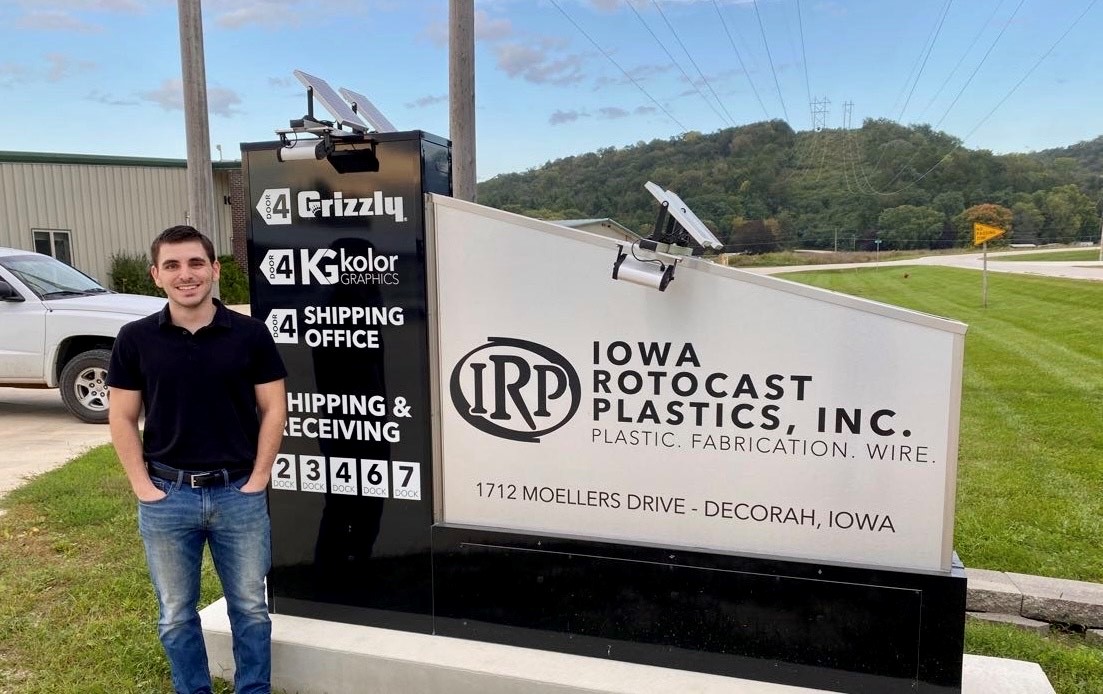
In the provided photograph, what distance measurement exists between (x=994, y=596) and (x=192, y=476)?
12.4ft

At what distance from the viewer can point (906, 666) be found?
8.86ft

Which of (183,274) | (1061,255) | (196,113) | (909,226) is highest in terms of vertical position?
(909,226)

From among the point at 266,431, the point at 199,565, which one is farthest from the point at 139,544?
Answer: the point at 266,431

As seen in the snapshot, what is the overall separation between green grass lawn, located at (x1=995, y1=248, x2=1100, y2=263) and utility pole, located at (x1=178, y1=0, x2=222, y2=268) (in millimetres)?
48420

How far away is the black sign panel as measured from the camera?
3096 mm

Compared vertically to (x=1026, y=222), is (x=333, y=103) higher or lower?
lower

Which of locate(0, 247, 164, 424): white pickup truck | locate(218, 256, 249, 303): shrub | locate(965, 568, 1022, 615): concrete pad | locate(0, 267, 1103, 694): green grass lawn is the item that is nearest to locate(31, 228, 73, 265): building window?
locate(218, 256, 249, 303): shrub

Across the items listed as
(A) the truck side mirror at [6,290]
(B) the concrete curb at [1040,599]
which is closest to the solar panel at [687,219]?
(B) the concrete curb at [1040,599]

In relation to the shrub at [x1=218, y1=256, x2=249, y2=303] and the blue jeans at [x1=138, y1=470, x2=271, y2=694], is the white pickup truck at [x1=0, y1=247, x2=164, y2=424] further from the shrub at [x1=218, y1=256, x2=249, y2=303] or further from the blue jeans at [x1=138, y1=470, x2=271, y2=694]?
the shrub at [x1=218, y1=256, x2=249, y2=303]

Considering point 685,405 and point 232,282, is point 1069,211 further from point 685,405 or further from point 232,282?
point 685,405

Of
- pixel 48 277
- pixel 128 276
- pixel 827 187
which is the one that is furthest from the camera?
pixel 827 187

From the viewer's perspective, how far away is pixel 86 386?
8797mm

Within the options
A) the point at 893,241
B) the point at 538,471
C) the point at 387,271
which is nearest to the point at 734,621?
the point at 538,471

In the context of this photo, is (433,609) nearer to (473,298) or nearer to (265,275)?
(473,298)
